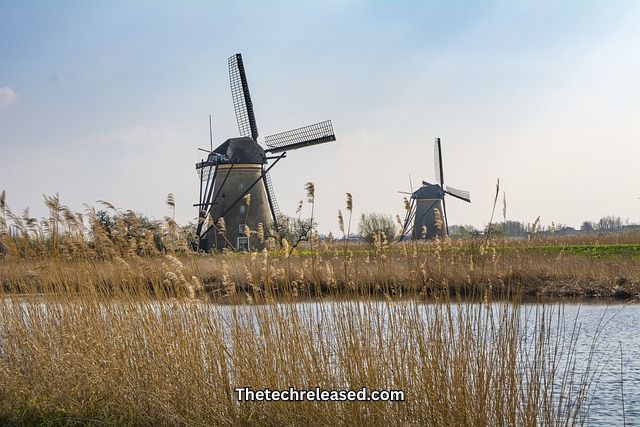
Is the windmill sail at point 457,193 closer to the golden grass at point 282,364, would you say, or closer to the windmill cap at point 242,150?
the windmill cap at point 242,150

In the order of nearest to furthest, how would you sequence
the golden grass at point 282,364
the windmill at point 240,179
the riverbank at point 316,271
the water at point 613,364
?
the golden grass at point 282,364, the riverbank at point 316,271, the water at point 613,364, the windmill at point 240,179

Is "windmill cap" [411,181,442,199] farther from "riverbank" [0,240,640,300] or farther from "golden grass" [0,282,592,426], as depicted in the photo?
"golden grass" [0,282,592,426]

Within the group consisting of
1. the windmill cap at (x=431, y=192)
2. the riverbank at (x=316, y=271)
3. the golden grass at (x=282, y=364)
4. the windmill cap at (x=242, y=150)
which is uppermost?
the windmill cap at (x=242, y=150)

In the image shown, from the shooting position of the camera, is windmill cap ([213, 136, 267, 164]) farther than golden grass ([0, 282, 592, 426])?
Yes

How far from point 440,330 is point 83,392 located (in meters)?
2.67

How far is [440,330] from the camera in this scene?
12.8ft

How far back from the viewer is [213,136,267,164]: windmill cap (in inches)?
1043

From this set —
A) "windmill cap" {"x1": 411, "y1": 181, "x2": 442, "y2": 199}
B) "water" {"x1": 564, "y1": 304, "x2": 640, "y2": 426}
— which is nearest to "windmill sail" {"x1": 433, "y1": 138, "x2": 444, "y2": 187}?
"windmill cap" {"x1": 411, "y1": 181, "x2": 442, "y2": 199}

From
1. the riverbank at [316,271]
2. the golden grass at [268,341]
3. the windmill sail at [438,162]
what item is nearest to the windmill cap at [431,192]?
the windmill sail at [438,162]

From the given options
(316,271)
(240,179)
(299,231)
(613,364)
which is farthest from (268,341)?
(240,179)

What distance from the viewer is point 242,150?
26750 millimetres

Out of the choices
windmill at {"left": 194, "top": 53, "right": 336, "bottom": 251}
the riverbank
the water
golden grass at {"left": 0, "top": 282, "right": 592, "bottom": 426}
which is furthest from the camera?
windmill at {"left": 194, "top": 53, "right": 336, "bottom": 251}

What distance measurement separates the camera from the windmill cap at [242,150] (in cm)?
2650

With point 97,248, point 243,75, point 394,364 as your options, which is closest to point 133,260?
point 97,248
